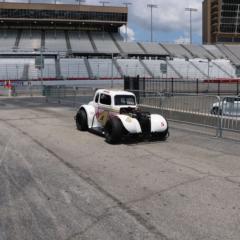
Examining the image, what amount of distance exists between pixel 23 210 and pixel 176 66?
68560 millimetres

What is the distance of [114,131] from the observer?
11.9m

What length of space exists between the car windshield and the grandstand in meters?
48.6

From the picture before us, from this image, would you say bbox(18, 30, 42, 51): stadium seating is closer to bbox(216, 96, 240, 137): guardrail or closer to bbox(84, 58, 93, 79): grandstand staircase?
bbox(84, 58, 93, 79): grandstand staircase

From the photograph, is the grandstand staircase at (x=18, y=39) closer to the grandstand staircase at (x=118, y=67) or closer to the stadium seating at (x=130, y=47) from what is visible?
the grandstand staircase at (x=118, y=67)

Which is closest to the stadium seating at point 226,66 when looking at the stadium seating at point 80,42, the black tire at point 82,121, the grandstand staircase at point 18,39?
the stadium seating at point 80,42

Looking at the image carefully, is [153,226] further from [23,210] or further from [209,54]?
[209,54]

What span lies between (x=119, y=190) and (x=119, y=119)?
4.93m

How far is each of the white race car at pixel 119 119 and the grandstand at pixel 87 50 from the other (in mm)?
47614

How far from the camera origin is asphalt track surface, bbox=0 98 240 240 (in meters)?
5.50

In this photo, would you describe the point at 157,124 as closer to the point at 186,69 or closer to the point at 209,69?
the point at 186,69

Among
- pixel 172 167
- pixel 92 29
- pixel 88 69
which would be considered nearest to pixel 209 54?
pixel 92 29

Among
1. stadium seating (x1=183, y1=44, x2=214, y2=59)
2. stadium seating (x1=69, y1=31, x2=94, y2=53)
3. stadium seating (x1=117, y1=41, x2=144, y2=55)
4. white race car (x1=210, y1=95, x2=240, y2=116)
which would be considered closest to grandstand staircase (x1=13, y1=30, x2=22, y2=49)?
stadium seating (x1=69, y1=31, x2=94, y2=53)

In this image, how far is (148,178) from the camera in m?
8.10

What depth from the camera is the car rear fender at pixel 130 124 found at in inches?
473
